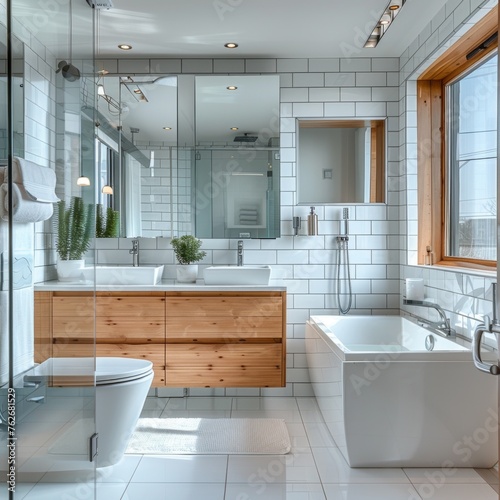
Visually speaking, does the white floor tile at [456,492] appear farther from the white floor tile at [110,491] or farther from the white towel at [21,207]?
the white towel at [21,207]

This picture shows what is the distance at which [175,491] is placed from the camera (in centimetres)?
256

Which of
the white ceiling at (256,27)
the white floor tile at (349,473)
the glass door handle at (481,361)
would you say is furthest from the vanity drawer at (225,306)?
the glass door handle at (481,361)

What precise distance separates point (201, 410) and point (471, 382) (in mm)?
2024

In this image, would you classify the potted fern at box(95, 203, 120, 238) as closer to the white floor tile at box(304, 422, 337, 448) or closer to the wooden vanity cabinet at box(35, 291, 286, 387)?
the wooden vanity cabinet at box(35, 291, 286, 387)

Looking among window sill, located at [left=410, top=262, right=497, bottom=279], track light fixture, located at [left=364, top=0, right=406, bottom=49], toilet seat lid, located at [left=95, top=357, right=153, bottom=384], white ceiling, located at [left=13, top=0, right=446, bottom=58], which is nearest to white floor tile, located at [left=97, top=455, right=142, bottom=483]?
toilet seat lid, located at [left=95, top=357, right=153, bottom=384]

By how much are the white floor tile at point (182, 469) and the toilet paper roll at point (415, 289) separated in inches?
66.4

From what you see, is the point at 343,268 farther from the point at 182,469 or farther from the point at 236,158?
the point at 182,469

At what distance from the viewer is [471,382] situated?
105 inches

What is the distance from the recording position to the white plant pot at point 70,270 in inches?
68.6

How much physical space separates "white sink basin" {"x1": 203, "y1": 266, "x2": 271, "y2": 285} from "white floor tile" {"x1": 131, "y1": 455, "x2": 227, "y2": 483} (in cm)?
124

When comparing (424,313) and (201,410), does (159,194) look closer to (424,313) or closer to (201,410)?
(201,410)

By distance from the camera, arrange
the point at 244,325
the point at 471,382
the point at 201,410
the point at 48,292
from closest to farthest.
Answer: the point at 48,292, the point at 471,382, the point at 244,325, the point at 201,410

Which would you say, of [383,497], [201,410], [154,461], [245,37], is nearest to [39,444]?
[154,461]

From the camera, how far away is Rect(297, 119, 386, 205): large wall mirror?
4.22m
